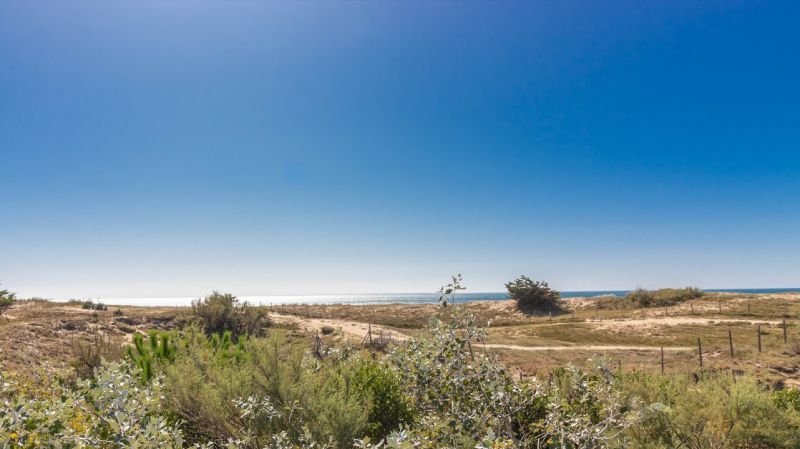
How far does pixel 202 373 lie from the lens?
736cm

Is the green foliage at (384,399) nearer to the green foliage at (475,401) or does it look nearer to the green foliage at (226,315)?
the green foliage at (475,401)

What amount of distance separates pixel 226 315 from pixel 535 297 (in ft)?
137

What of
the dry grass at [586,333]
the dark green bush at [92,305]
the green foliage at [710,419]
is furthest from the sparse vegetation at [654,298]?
the dark green bush at [92,305]

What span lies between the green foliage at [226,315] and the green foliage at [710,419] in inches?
979

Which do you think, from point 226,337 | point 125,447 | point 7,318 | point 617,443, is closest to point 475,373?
point 617,443

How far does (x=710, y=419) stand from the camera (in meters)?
6.28

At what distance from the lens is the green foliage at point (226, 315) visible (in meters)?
28.2

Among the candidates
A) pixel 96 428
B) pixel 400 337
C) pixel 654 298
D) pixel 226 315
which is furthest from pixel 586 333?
pixel 96 428

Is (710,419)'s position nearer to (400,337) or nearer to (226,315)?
(400,337)

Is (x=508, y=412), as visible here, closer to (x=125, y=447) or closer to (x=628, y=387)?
(x=125, y=447)

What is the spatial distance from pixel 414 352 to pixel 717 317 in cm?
4518

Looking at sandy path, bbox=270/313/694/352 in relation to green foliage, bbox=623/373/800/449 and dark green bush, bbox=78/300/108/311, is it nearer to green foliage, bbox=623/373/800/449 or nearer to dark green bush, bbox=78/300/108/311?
green foliage, bbox=623/373/800/449

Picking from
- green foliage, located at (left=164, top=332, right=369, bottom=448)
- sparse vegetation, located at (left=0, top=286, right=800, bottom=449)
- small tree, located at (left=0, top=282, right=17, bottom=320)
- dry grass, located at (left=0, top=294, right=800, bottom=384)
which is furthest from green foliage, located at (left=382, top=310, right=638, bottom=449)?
small tree, located at (left=0, top=282, right=17, bottom=320)

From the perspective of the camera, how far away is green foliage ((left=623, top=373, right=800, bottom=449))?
6164 millimetres
